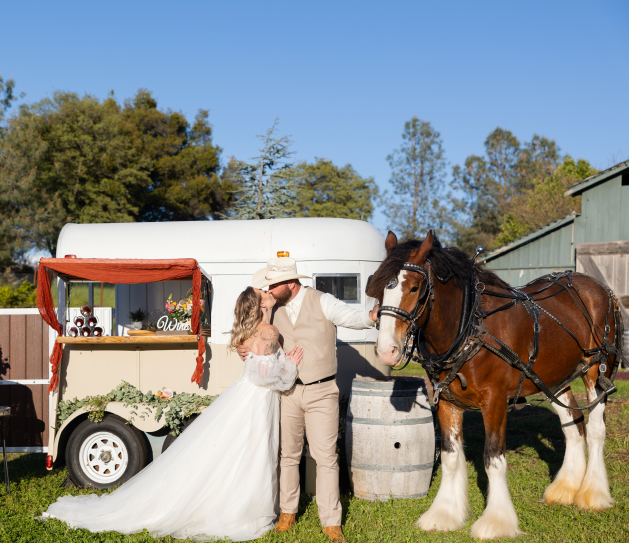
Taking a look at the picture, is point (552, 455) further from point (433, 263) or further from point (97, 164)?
point (97, 164)

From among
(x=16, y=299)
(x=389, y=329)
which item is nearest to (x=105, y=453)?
(x=389, y=329)

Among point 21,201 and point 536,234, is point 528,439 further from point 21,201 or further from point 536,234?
point 21,201

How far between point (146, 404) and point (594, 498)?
431 cm

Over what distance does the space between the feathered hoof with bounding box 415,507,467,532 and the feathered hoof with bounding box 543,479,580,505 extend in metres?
1.12

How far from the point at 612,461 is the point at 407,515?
9.67 ft

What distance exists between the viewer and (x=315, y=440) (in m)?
4.22

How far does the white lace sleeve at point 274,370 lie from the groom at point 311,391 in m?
0.09

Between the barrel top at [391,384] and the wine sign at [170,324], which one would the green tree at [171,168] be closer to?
the wine sign at [170,324]

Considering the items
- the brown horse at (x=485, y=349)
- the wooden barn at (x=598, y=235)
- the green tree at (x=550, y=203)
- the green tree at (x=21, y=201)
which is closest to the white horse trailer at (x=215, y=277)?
the brown horse at (x=485, y=349)

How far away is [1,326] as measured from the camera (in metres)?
6.18

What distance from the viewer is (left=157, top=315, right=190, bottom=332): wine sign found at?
6.20 m

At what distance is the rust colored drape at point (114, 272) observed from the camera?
18.0 ft

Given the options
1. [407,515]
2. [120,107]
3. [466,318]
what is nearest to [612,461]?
[407,515]

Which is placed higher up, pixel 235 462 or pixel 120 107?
pixel 120 107
